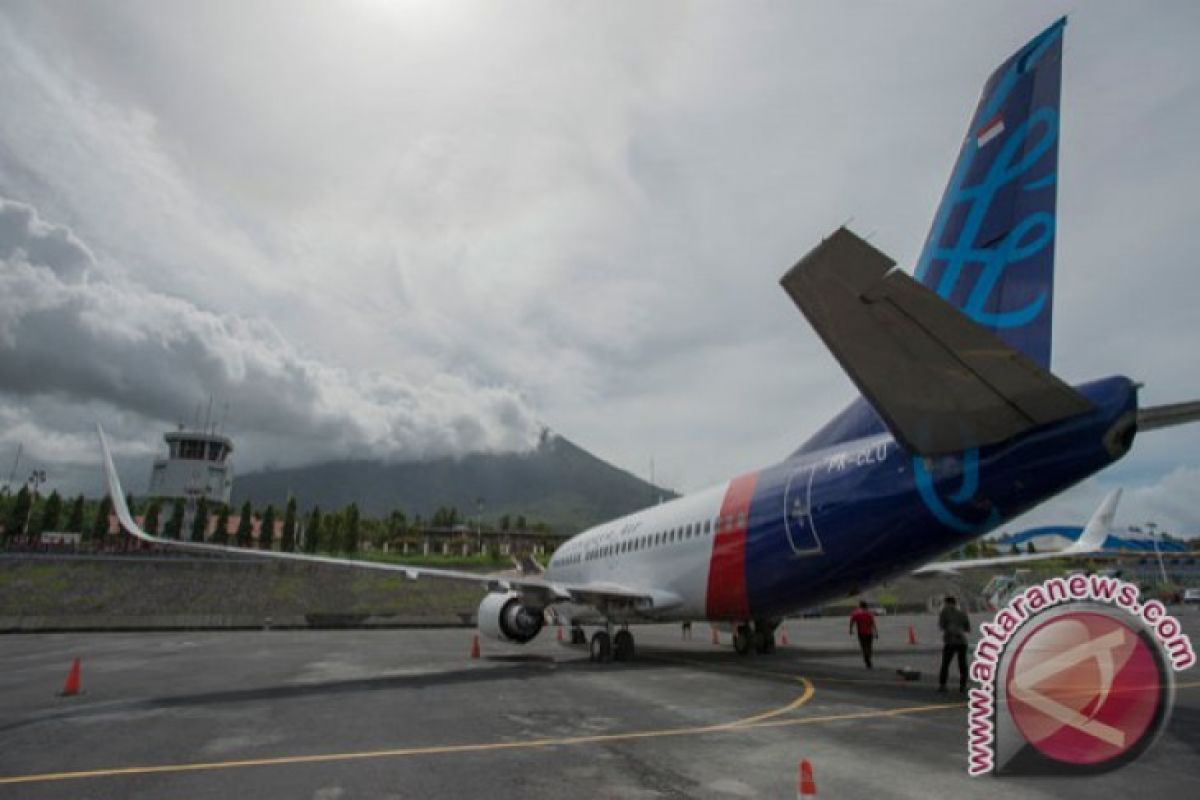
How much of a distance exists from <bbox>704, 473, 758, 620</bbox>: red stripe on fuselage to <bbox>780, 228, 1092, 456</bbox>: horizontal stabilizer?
241 inches

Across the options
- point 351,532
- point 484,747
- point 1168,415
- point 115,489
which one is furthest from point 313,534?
point 1168,415

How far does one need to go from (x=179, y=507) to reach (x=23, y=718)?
143 m

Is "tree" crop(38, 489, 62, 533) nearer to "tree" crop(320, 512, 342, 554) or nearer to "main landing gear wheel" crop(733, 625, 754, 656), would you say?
"tree" crop(320, 512, 342, 554)

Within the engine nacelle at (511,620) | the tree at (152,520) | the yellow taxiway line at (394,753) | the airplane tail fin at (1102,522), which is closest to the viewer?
the yellow taxiway line at (394,753)

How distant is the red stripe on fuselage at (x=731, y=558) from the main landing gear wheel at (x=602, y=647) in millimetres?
3342

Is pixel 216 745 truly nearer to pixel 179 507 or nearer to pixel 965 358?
pixel 965 358

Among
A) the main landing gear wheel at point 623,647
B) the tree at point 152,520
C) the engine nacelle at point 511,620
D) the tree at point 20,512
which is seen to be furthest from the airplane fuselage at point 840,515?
the tree at point 20,512

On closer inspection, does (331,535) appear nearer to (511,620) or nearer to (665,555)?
(511,620)

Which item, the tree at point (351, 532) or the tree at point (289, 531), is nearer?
the tree at point (289, 531)

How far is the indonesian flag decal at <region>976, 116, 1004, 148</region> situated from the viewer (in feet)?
31.8

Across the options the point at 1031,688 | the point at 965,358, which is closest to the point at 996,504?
the point at 965,358

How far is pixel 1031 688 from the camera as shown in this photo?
1095 cm

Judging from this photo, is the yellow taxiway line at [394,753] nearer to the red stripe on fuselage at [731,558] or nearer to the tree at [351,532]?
the red stripe on fuselage at [731,558]

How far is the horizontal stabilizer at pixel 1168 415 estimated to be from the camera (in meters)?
7.86
